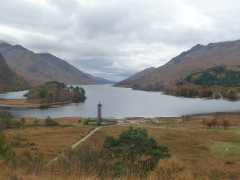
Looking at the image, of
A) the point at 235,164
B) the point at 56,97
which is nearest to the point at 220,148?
the point at 235,164

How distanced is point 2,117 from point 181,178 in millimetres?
62405

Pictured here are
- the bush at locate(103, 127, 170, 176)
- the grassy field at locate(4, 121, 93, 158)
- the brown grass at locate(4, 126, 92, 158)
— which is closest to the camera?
the bush at locate(103, 127, 170, 176)

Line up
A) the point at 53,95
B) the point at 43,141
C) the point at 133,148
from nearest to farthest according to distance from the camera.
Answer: the point at 133,148 < the point at 43,141 < the point at 53,95

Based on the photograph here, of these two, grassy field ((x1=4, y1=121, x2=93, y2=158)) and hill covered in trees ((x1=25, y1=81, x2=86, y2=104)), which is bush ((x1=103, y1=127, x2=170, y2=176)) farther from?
hill covered in trees ((x1=25, y1=81, x2=86, y2=104))

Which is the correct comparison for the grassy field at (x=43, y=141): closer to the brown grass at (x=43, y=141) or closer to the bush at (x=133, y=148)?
the brown grass at (x=43, y=141)

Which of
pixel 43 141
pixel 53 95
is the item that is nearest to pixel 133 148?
pixel 43 141

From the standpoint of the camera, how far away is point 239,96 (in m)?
157

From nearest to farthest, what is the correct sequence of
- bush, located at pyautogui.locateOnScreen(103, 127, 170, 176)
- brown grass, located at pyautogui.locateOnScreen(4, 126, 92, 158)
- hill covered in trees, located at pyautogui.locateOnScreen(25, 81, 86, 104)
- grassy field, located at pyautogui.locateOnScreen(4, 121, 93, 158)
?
bush, located at pyautogui.locateOnScreen(103, 127, 170, 176) < grassy field, located at pyautogui.locateOnScreen(4, 121, 93, 158) < brown grass, located at pyautogui.locateOnScreen(4, 126, 92, 158) < hill covered in trees, located at pyautogui.locateOnScreen(25, 81, 86, 104)

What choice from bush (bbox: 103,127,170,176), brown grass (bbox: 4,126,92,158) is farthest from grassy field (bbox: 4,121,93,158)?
bush (bbox: 103,127,170,176)

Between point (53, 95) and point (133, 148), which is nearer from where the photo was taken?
point (133, 148)

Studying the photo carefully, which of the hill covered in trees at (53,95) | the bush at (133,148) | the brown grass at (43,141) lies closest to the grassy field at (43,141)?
the brown grass at (43,141)

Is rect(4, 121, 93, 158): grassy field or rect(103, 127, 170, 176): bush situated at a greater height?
rect(103, 127, 170, 176): bush

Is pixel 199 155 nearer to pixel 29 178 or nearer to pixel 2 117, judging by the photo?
pixel 29 178

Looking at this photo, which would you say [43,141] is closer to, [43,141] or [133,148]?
[43,141]
